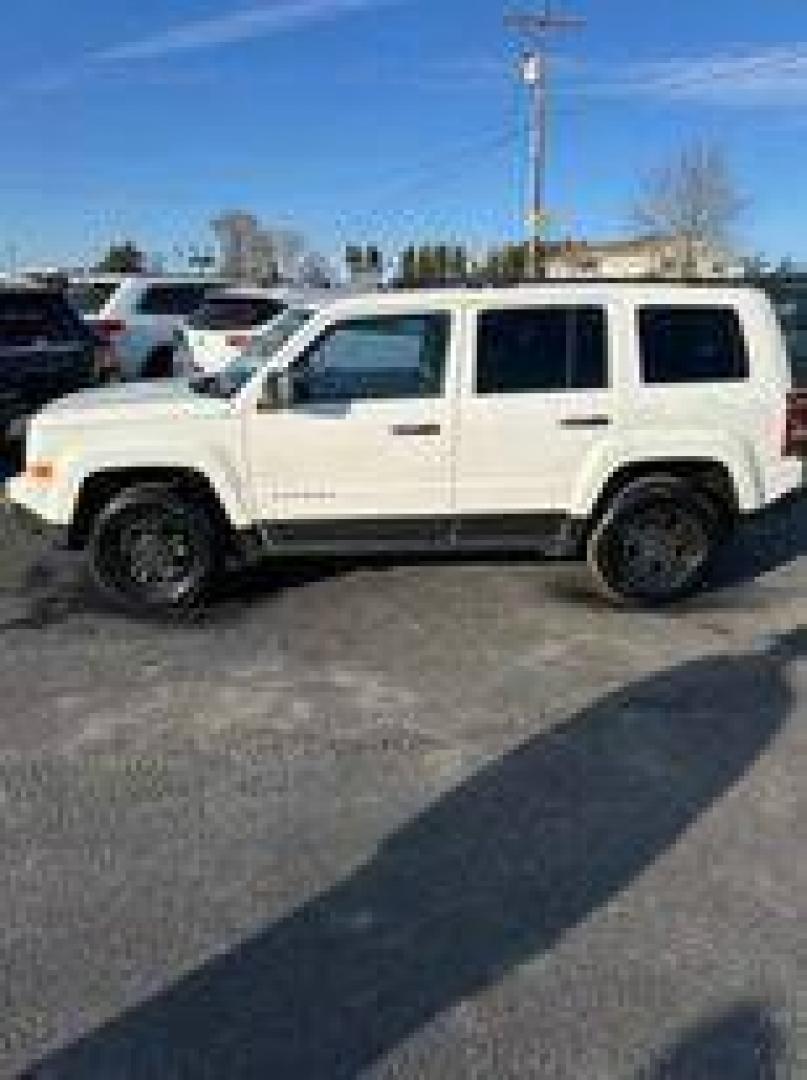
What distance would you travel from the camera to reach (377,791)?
5.97 metres

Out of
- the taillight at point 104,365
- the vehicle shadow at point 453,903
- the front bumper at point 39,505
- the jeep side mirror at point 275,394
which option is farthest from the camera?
the taillight at point 104,365

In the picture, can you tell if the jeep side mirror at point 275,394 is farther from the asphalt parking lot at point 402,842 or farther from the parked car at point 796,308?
the parked car at point 796,308

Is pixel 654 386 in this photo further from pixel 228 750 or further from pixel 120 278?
pixel 120 278

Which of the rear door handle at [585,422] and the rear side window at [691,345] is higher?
the rear side window at [691,345]

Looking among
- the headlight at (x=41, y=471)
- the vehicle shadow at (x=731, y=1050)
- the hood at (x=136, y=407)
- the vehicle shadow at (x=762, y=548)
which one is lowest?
the vehicle shadow at (x=731, y=1050)

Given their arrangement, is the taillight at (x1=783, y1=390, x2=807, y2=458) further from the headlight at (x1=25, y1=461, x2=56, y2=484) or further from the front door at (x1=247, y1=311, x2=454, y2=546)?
the headlight at (x1=25, y1=461, x2=56, y2=484)

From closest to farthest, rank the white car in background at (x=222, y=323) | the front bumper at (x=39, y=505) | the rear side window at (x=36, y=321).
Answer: the front bumper at (x=39, y=505), the rear side window at (x=36, y=321), the white car in background at (x=222, y=323)

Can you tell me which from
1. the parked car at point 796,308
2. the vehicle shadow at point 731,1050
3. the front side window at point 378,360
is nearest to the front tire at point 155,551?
the front side window at point 378,360

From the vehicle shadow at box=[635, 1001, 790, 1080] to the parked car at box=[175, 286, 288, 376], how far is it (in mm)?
13465

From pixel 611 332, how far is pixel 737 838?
13.1 feet

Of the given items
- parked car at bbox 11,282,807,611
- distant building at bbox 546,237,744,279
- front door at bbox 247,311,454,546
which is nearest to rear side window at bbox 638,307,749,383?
parked car at bbox 11,282,807,611

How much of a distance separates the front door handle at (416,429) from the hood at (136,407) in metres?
0.97

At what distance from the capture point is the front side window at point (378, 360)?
28.6 feet

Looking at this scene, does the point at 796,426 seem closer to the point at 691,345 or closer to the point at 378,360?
the point at 691,345
